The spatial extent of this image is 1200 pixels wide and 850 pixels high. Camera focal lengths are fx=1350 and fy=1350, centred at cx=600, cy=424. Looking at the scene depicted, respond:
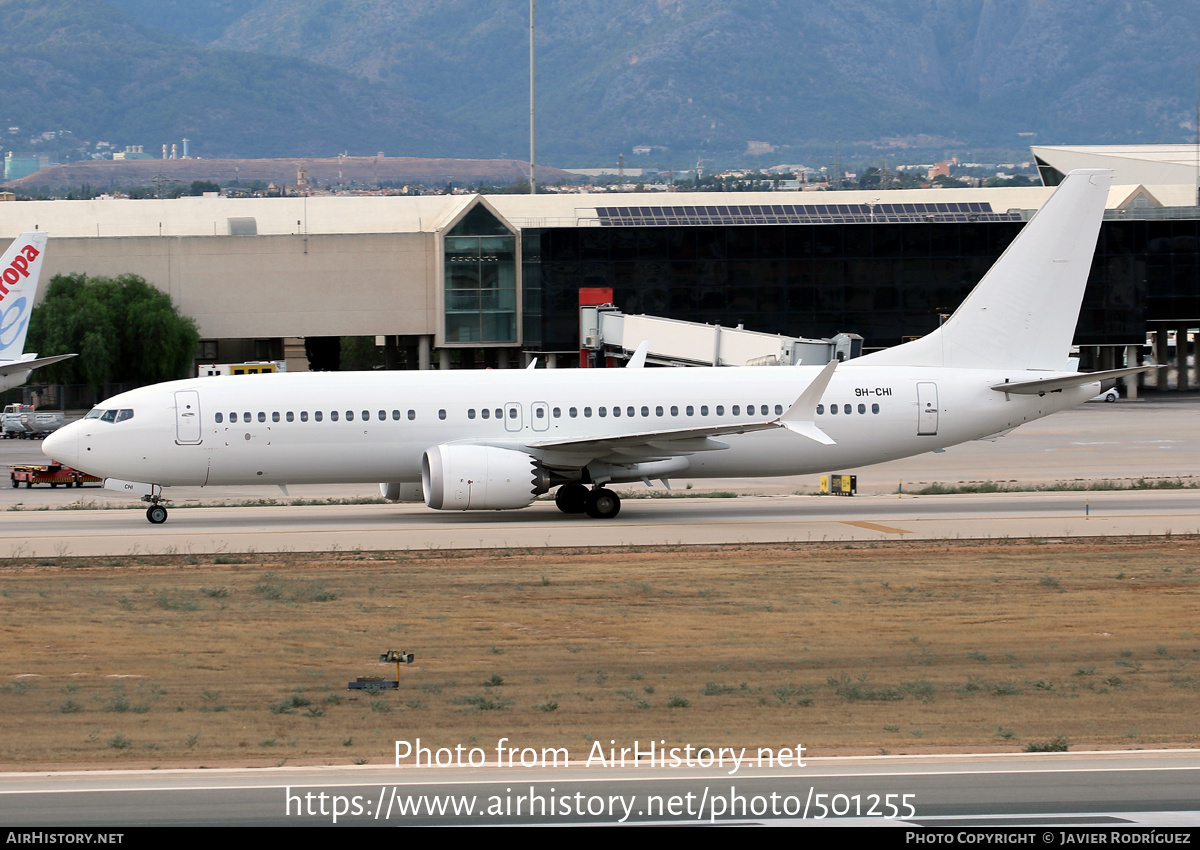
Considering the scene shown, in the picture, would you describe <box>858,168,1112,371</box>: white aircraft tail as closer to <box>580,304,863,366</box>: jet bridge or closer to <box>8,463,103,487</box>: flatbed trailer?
<box>580,304,863,366</box>: jet bridge

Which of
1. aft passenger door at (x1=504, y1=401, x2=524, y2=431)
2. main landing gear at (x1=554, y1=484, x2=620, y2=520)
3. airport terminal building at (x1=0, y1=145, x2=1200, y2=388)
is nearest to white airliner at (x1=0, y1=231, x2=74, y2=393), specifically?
aft passenger door at (x1=504, y1=401, x2=524, y2=431)

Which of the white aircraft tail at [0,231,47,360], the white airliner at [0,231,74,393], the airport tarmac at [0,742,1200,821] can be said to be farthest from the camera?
the white aircraft tail at [0,231,47,360]

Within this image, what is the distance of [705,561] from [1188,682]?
38.6ft

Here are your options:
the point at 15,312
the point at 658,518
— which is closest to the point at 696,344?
the point at 658,518

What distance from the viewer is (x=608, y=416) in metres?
35.9

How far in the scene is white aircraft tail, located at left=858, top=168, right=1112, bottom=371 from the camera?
37000 millimetres

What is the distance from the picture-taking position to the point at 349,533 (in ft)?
110

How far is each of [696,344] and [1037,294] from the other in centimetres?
2687

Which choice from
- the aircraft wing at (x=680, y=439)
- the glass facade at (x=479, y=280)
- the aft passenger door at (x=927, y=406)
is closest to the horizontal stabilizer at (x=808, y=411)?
the aircraft wing at (x=680, y=439)

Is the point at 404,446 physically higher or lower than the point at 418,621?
higher

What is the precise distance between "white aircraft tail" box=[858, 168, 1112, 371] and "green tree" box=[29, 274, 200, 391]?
56.9 meters
